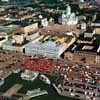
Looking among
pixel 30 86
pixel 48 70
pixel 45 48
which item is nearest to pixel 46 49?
pixel 45 48

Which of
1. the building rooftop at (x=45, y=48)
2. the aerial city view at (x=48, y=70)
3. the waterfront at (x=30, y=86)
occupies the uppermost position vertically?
the building rooftop at (x=45, y=48)

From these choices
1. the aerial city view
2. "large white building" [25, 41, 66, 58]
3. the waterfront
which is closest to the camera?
the waterfront

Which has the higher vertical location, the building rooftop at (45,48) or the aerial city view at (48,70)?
the building rooftop at (45,48)

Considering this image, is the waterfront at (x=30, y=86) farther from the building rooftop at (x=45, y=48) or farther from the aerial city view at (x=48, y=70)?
the building rooftop at (x=45, y=48)

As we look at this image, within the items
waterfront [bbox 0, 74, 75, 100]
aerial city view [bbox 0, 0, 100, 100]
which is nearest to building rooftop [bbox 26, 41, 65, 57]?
A: aerial city view [bbox 0, 0, 100, 100]

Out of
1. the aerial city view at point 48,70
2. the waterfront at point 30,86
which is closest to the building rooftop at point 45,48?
the aerial city view at point 48,70

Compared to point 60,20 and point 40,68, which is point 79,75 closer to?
point 40,68

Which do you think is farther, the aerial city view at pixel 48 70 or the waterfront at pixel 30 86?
the aerial city view at pixel 48 70

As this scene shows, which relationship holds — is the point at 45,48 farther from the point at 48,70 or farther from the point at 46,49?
the point at 48,70

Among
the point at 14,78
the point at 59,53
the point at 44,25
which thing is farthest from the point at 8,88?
the point at 44,25

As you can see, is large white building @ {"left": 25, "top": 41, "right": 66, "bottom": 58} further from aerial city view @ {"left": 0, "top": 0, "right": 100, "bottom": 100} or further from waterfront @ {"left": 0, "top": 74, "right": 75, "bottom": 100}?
waterfront @ {"left": 0, "top": 74, "right": 75, "bottom": 100}

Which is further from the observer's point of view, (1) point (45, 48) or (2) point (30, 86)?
(1) point (45, 48)

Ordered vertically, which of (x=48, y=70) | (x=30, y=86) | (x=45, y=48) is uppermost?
(x=45, y=48)
